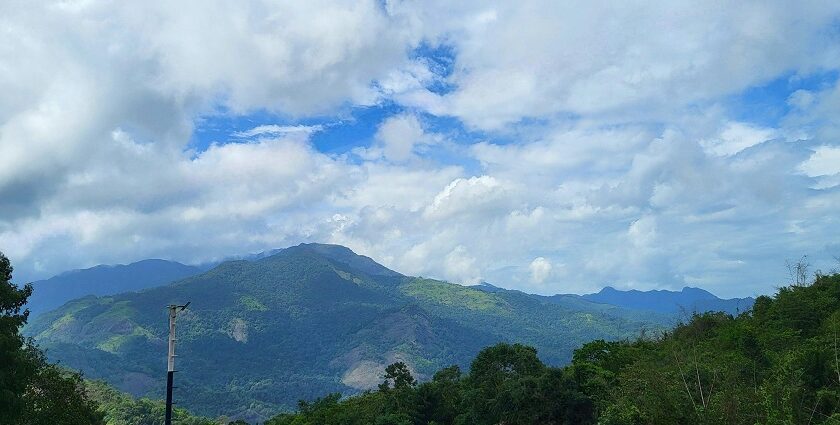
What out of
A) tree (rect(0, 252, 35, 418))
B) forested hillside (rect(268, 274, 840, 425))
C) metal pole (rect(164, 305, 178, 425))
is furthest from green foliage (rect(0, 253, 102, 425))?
forested hillside (rect(268, 274, 840, 425))

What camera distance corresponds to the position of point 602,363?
6894 centimetres

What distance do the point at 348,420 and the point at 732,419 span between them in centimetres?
5591

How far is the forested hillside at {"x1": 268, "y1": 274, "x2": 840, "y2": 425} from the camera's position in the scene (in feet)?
92.0

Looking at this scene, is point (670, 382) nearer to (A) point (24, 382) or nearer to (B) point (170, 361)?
(B) point (170, 361)

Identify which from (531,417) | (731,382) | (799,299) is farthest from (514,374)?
(731,382)

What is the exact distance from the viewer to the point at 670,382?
3338 cm

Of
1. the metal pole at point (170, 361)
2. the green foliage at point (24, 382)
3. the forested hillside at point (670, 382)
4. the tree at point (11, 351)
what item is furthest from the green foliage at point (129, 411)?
the metal pole at point (170, 361)

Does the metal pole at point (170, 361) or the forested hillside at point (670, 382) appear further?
the forested hillside at point (670, 382)

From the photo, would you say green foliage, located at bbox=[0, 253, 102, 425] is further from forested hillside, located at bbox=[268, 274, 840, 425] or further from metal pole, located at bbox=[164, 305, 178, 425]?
forested hillside, located at bbox=[268, 274, 840, 425]

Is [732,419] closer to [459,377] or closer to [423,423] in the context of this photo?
[423,423]

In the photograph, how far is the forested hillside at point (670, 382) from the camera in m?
28.0

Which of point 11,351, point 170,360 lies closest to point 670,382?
point 170,360

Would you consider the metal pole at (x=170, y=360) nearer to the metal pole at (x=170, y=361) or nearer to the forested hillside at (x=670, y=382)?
the metal pole at (x=170, y=361)

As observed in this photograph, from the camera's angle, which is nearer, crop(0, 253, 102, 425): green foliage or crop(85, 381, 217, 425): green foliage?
crop(0, 253, 102, 425): green foliage
